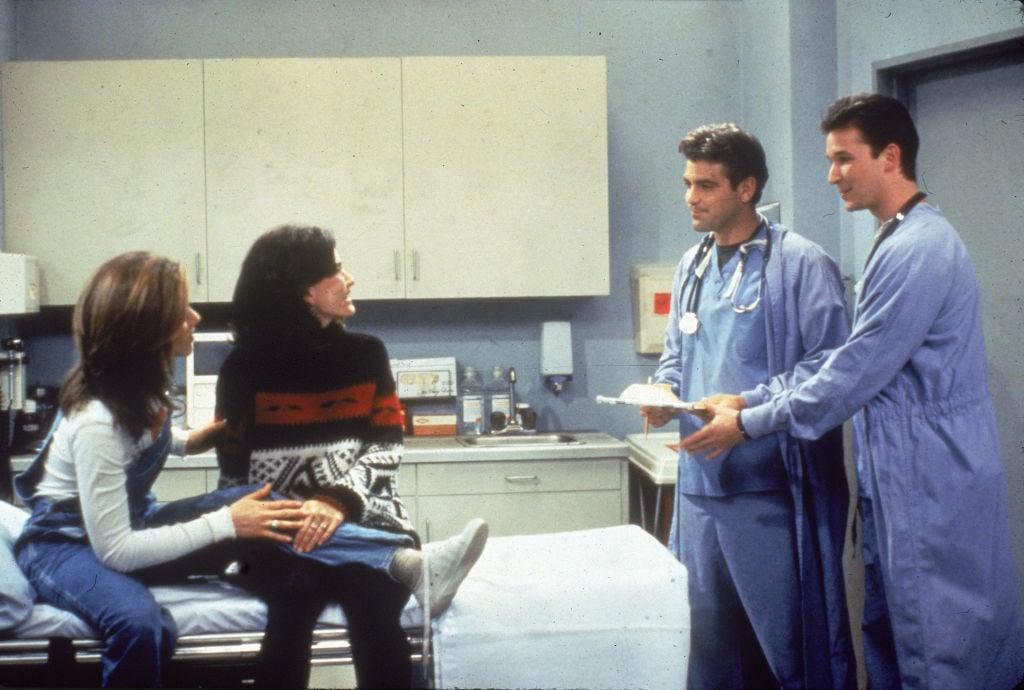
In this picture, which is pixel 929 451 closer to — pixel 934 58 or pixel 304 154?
pixel 934 58

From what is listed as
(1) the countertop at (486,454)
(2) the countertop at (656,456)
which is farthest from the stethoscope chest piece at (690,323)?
(1) the countertop at (486,454)

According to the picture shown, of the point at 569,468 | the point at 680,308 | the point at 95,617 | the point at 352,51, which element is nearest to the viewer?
the point at 95,617

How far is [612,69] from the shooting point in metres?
3.54

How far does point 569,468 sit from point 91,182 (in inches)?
75.4

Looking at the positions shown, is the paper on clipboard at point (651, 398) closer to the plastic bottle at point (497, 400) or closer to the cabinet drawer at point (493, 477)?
the cabinet drawer at point (493, 477)

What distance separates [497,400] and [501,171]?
874 millimetres

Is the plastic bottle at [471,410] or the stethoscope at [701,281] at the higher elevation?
the stethoscope at [701,281]

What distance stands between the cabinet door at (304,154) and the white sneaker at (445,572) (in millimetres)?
1748

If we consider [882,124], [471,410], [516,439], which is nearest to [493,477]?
[516,439]

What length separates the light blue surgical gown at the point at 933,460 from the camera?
5.65 feet

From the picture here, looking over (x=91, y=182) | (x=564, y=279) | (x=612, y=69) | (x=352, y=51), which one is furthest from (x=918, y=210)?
(x=91, y=182)

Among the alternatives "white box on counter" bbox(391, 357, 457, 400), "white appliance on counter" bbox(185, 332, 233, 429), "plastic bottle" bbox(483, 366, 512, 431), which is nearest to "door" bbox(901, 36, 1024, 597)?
"plastic bottle" bbox(483, 366, 512, 431)

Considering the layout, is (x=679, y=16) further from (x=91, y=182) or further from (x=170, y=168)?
(x=91, y=182)

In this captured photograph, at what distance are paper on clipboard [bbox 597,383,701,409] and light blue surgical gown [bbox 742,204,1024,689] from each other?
263mm
